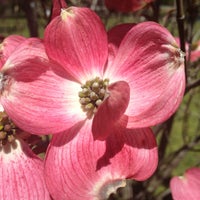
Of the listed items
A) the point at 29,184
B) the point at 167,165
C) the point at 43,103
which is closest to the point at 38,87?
the point at 43,103

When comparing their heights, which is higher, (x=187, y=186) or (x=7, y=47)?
(x=7, y=47)

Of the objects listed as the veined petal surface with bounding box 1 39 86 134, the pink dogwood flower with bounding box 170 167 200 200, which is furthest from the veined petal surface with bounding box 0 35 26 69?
the pink dogwood flower with bounding box 170 167 200 200

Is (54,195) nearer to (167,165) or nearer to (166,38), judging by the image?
(166,38)

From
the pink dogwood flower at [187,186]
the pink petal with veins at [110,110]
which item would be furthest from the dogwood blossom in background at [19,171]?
the pink dogwood flower at [187,186]

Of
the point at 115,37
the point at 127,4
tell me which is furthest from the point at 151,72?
the point at 127,4

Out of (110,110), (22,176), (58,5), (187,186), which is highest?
(58,5)

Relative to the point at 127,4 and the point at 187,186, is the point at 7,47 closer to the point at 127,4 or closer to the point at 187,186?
the point at 127,4

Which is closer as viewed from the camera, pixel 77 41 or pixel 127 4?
pixel 77 41
